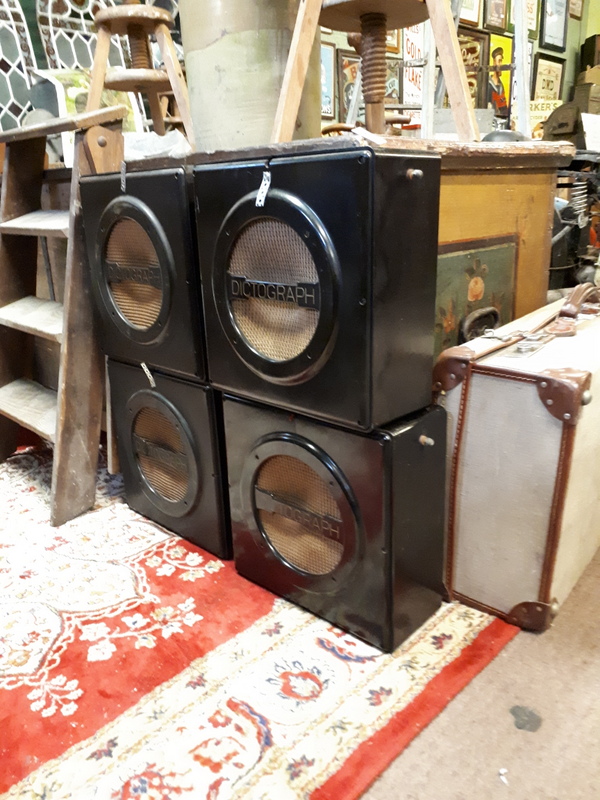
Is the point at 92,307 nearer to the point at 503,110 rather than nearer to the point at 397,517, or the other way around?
the point at 397,517

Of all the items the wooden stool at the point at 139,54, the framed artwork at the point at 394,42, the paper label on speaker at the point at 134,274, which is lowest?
the paper label on speaker at the point at 134,274

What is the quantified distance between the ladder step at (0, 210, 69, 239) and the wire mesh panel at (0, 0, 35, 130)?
1.21 meters

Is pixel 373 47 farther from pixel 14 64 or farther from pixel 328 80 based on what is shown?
pixel 328 80

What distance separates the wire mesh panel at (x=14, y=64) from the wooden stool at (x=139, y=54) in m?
0.90

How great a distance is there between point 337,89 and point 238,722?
3.84 metres

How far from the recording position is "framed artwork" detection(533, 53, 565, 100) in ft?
16.5

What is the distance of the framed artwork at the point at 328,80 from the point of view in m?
3.75

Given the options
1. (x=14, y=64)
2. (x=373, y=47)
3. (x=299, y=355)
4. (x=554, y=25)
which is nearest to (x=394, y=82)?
(x=554, y=25)

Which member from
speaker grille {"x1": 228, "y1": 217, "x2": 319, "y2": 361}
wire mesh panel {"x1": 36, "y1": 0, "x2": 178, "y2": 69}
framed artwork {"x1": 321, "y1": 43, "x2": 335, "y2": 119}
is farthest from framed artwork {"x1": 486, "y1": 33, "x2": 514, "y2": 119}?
speaker grille {"x1": 228, "y1": 217, "x2": 319, "y2": 361}

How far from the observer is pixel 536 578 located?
3.94 ft

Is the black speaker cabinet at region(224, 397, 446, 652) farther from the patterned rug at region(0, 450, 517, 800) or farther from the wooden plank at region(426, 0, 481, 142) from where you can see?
the wooden plank at region(426, 0, 481, 142)

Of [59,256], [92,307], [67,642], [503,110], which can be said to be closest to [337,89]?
[503,110]

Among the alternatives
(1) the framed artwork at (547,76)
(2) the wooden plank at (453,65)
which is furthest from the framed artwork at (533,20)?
(2) the wooden plank at (453,65)

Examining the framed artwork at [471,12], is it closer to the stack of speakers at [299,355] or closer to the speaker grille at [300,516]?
the stack of speakers at [299,355]
